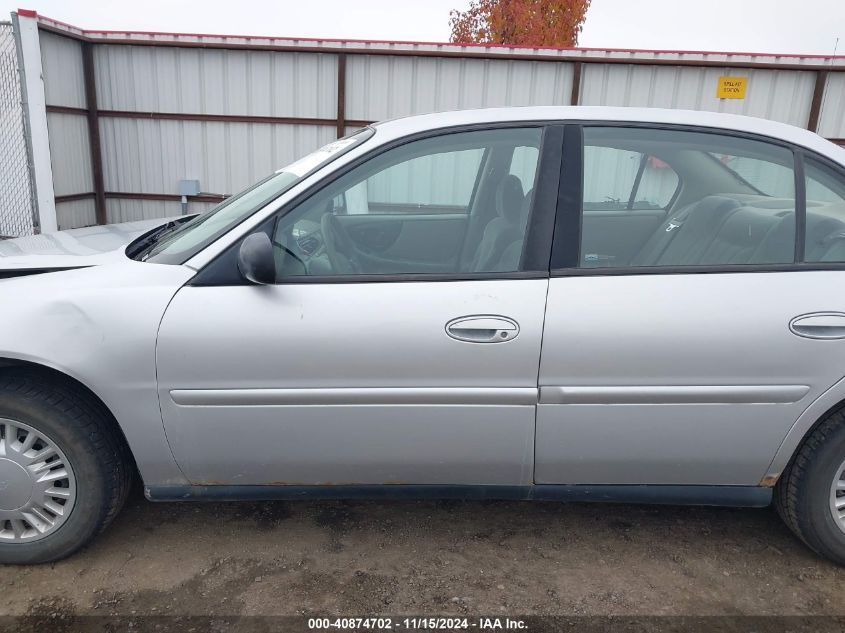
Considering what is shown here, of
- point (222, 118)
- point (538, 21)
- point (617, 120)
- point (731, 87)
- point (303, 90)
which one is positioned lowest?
point (222, 118)

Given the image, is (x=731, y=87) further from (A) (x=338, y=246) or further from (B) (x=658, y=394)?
(A) (x=338, y=246)

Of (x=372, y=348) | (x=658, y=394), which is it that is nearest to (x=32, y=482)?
(x=372, y=348)

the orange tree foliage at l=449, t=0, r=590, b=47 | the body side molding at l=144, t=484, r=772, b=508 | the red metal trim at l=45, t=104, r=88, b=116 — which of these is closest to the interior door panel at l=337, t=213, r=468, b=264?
the body side molding at l=144, t=484, r=772, b=508

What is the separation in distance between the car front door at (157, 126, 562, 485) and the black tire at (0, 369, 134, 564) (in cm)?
28

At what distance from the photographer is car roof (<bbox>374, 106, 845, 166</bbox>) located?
2.44 meters

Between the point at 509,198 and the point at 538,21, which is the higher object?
the point at 538,21

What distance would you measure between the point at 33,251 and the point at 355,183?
146cm

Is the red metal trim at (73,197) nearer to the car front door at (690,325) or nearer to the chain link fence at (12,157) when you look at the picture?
the chain link fence at (12,157)

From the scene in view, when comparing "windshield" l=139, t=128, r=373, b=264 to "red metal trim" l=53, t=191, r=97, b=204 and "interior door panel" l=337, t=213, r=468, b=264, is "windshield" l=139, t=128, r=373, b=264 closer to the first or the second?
"interior door panel" l=337, t=213, r=468, b=264

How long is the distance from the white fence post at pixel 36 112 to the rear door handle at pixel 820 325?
8.15 m

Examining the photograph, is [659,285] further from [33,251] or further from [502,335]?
[33,251]

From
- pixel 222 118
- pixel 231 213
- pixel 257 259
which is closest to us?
pixel 257 259

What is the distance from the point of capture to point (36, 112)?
7.64m

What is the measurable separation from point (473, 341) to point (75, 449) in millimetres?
1474
